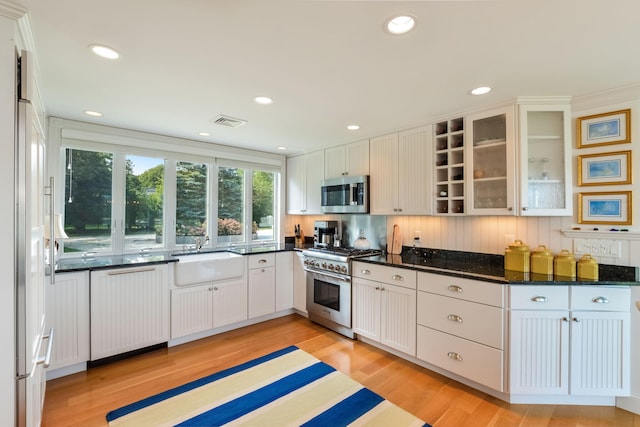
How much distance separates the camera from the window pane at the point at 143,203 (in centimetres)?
340

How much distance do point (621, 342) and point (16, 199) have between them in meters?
3.68

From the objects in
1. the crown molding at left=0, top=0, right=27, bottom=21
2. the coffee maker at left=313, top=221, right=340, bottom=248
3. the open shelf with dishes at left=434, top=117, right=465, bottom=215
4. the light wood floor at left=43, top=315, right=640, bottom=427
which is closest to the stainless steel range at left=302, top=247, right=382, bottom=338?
the light wood floor at left=43, top=315, right=640, bottom=427

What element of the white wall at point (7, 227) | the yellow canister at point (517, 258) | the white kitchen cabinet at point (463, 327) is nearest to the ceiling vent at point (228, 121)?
the white wall at point (7, 227)

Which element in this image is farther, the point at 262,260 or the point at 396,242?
the point at 262,260

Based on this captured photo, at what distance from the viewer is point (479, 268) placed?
8.47 feet

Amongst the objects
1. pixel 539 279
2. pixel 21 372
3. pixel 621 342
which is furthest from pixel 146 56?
pixel 621 342

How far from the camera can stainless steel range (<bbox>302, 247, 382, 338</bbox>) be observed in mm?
3299

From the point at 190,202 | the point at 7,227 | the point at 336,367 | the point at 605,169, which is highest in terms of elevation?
the point at 605,169

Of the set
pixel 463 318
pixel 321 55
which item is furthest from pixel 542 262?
pixel 321 55

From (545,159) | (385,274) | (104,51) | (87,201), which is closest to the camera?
(104,51)

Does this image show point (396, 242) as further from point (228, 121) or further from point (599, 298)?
point (228, 121)

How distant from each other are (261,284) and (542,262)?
2958 millimetres

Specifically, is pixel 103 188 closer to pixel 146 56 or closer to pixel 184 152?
pixel 184 152

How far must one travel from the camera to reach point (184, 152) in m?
3.76
